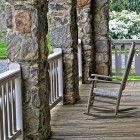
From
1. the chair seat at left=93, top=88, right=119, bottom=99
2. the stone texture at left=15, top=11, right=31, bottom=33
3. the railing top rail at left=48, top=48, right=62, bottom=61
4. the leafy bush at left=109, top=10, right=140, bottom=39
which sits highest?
the stone texture at left=15, top=11, right=31, bottom=33

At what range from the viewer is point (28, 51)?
15.6 feet

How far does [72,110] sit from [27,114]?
1916mm

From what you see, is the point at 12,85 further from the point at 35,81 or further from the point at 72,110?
the point at 72,110

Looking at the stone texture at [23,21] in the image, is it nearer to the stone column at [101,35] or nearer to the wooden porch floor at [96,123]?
the wooden porch floor at [96,123]

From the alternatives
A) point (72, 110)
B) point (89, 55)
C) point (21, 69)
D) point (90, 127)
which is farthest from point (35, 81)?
point (89, 55)

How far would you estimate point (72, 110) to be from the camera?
21.8ft

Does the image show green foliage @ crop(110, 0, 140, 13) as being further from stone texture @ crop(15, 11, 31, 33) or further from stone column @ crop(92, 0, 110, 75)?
stone texture @ crop(15, 11, 31, 33)

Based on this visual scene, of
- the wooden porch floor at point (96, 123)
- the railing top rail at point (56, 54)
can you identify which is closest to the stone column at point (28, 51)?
the wooden porch floor at point (96, 123)

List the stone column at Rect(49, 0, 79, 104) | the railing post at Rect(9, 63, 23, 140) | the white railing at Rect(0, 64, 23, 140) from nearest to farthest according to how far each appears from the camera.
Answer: the white railing at Rect(0, 64, 23, 140) → the railing post at Rect(9, 63, 23, 140) → the stone column at Rect(49, 0, 79, 104)

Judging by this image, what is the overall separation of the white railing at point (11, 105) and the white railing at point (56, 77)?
1.61 m

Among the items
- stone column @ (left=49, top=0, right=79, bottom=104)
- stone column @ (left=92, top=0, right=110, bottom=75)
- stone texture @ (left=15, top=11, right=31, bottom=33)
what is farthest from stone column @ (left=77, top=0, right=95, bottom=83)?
stone texture @ (left=15, top=11, right=31, bottom=33)

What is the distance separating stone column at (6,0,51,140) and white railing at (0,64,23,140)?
99mm

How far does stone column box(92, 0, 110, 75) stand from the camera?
9.12 meters

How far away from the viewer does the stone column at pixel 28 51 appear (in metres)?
4.76
